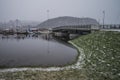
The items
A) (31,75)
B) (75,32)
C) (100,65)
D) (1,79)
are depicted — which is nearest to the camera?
(1,79)

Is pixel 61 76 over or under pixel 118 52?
under

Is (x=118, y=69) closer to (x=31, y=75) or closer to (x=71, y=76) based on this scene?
(x=71, y=76)

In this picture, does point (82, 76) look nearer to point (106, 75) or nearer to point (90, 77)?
point (90, 77)

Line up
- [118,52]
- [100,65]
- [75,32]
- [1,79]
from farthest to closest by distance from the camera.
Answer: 1. [75,32]
2. [118,52]
3. [100,65]
4. [1,79]

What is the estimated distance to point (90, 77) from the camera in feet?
47.9

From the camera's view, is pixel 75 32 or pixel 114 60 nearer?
pixel 114 60

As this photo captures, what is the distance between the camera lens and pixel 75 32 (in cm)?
6669

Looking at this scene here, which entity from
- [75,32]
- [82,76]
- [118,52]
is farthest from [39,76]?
[75,32]

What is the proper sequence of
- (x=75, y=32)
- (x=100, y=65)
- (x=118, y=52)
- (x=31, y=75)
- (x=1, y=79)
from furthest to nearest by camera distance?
(x=75, y=32)
(x=118, y=52)
(x=100, y=65)
(x=31, y=75)
(x=1, y=79)

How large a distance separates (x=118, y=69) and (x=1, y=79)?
13719 mm

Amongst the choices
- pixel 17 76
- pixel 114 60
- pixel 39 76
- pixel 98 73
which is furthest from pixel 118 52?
pixel 17 76

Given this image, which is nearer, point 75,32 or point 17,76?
point 17,76

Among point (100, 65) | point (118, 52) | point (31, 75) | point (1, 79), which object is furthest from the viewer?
point (118, 52)

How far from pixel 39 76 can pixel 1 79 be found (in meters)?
4.12
